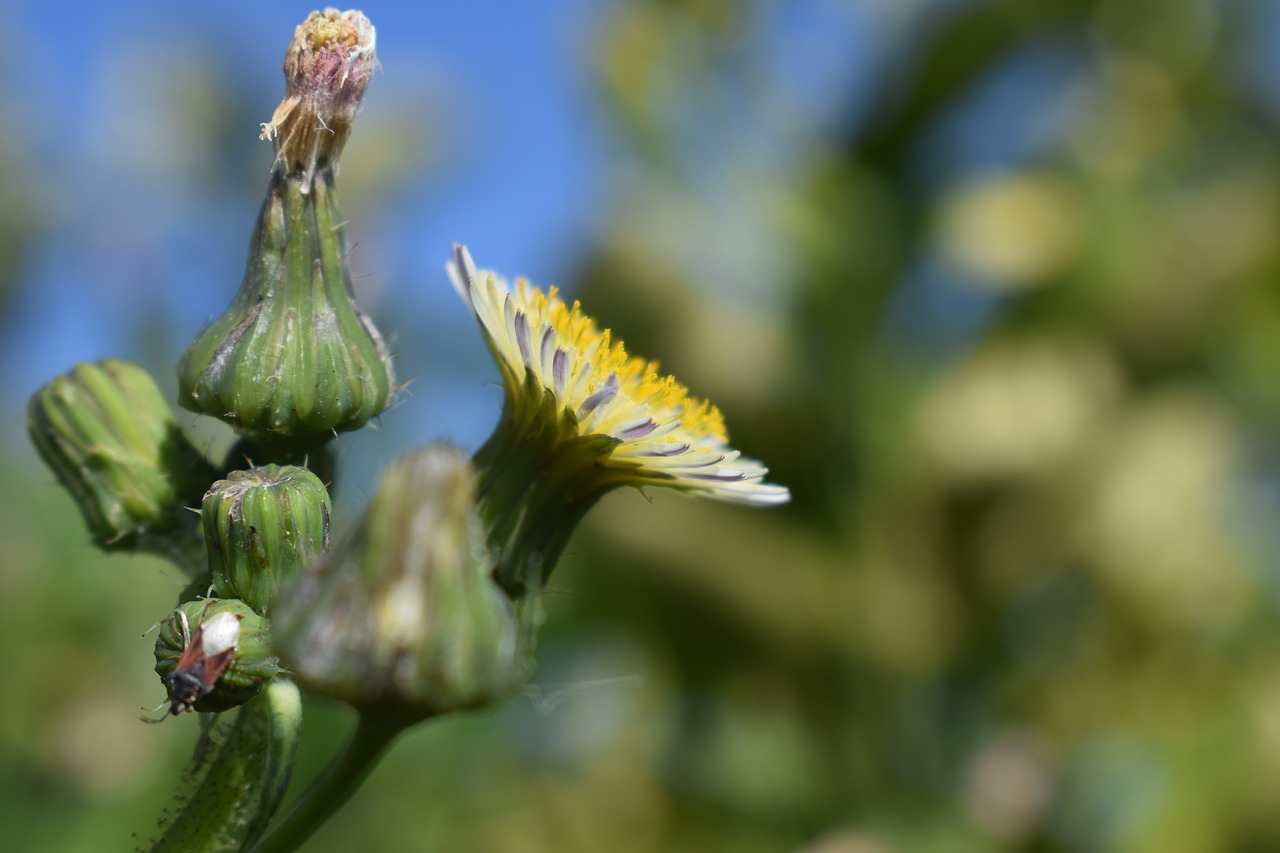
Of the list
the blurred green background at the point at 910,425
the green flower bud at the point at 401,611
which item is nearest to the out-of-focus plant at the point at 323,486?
the green flower bud at the point at 401,611

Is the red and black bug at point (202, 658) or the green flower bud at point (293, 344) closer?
the red and black bug at point (202, 658)

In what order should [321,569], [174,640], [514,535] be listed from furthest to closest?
[514,535], [174,640], [321,569]

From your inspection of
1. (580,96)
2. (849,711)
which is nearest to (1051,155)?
(580,96)

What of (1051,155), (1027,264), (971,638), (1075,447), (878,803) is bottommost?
(878,803)

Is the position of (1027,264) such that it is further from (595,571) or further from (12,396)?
(12,396)

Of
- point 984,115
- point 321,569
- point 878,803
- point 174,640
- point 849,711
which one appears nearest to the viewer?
point 321,569

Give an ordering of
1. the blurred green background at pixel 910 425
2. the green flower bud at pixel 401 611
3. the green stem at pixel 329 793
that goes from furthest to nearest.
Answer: the blurred green background at pixel 910 425 → the green stem at pixel 329 793 → the green flower bud at pixel 401 611

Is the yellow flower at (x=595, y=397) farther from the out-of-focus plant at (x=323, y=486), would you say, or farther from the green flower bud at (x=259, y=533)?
the green flower bud at (x=259, y=533)
